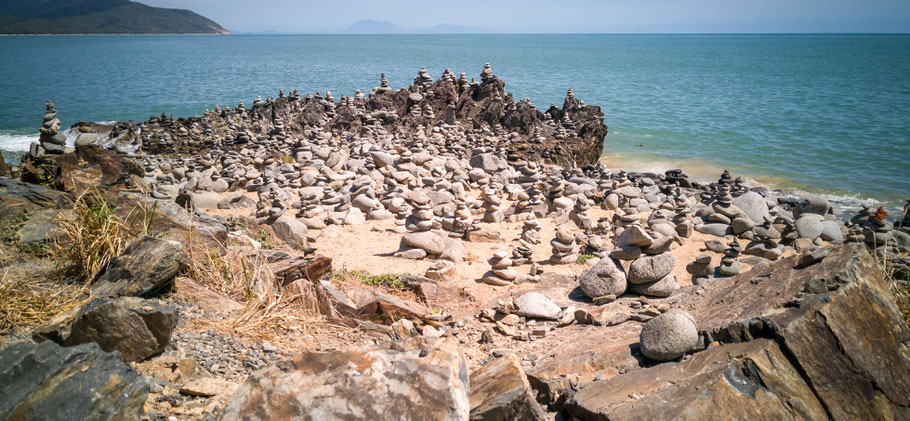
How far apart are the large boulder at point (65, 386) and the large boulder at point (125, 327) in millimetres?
582

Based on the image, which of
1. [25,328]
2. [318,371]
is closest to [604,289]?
[318,371]

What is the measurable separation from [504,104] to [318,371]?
2030 cm

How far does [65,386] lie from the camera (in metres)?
2.64

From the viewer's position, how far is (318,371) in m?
2.88

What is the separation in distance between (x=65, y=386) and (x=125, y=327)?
3.04ft

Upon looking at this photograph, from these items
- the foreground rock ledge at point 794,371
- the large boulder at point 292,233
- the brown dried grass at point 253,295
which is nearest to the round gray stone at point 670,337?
the foreground rock ledge at point 794,371

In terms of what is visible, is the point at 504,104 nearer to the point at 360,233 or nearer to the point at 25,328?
the point at 360,233

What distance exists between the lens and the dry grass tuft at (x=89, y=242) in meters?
4.82

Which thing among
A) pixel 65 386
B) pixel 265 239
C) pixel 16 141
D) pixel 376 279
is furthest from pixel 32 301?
pixel 16 141

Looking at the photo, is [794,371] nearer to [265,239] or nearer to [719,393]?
[719,393]

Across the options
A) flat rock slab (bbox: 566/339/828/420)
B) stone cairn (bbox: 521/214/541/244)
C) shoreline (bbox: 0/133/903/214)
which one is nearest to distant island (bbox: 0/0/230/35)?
shoreline (bbox: 0/133/903/214)

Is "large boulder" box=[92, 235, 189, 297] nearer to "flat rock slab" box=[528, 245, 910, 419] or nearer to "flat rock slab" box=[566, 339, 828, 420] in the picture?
"flat rock slab" box=[528, 245, 910, 419]

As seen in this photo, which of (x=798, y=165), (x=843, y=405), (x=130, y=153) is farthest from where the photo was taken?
(x=798, y=165)

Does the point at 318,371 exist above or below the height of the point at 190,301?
above
